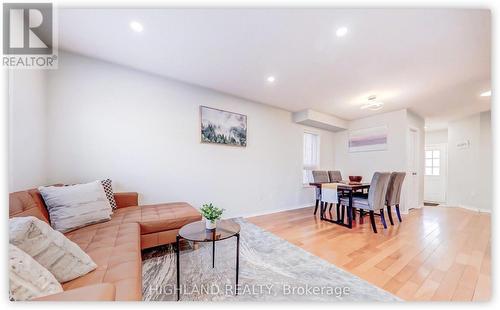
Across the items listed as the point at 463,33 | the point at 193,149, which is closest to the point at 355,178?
the point at 463,33

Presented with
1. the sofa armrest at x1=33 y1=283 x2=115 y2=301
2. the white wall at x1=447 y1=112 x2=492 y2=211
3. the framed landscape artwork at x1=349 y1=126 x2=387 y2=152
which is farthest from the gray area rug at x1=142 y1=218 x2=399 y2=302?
the white wall at x1=447 y1=112 x2=492 y2=211

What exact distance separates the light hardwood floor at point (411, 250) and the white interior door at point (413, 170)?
29.8 inches

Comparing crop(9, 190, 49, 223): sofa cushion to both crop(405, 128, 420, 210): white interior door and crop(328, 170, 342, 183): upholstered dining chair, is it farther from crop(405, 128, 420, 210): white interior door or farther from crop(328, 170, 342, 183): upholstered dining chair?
crop(405, 128, 420, 210): white interior door

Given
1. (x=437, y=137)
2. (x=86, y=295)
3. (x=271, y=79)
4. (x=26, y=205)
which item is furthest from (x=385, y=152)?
(x=26, y=205)

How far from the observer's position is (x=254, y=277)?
1545 millimetres

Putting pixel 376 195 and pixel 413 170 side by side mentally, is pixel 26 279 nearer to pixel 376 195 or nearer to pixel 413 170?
pixel 376 195

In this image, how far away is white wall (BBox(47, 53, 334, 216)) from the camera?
2078 millimetres

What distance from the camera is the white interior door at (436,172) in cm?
564

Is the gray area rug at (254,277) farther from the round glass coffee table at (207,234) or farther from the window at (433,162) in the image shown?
the window at (433,162)

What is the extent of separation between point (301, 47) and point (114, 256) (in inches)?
93.7

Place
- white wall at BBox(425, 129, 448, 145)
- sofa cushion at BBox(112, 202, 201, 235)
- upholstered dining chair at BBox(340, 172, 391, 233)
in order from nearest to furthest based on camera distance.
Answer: sofa cushion at BBox(112, 202, 201, 235), upholstered dining chair at BBox(340, 172, 391, 233), white wall at BBox(425, 129, 448, 145)

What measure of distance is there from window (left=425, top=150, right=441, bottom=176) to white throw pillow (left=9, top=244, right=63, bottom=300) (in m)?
8.55

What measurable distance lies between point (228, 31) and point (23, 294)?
6.72 feet

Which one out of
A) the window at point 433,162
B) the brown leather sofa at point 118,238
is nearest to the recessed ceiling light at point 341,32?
the brown leather sofa at point 118,238
